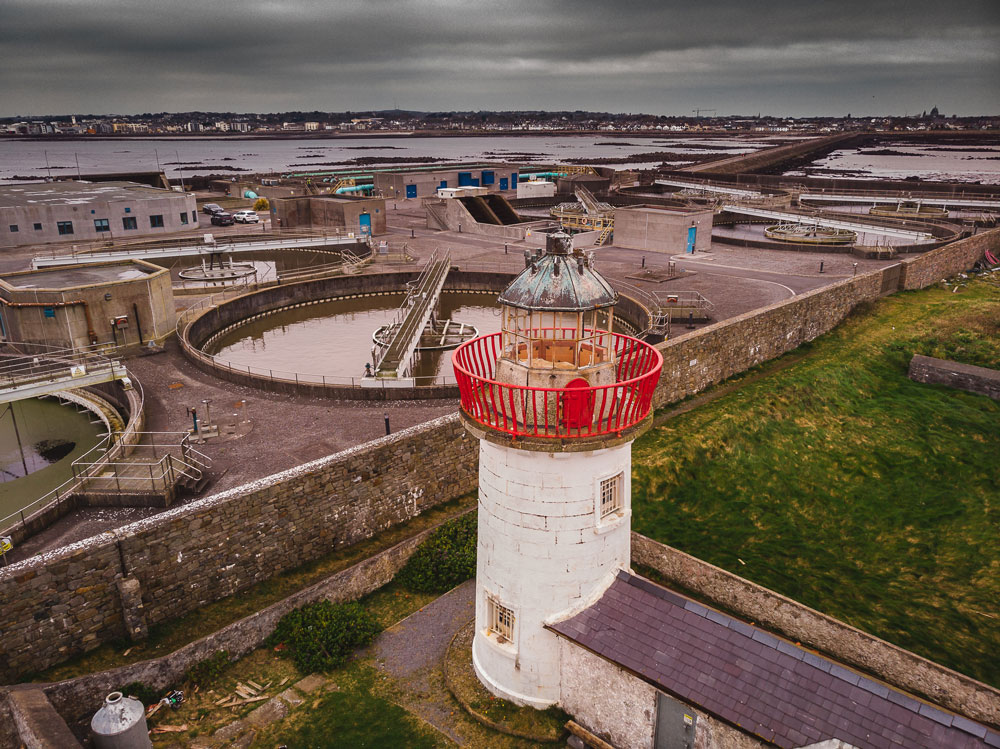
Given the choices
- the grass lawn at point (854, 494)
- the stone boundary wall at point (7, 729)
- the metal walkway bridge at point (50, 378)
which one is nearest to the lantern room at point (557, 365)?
the grass lawn at point (854, 494)

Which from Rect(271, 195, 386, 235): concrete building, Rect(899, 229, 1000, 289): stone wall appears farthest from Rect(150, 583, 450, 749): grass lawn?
Rect(271, 195, 386, 235): concrete building

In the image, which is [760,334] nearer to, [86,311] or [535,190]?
[86,311]

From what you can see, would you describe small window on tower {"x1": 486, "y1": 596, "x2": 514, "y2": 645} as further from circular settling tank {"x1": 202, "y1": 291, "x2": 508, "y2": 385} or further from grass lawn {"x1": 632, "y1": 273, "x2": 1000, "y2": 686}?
circular settling tank {"x1": 202, "y1": 291, "x2": 508, "y2": 385}

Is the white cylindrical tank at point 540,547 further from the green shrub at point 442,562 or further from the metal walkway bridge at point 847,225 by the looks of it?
the metal walkway bridge at point 847,225

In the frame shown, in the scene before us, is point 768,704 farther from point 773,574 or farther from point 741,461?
point 741,461

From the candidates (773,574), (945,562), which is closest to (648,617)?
(773,574)

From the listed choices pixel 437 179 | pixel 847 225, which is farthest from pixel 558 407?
pixel 437 179

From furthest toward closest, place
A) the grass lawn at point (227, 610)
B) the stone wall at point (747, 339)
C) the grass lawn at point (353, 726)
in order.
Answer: the stone wall at point (747, 339)
the grass lawn at point (227, 610)
the grass lawn at point (353, 726)
